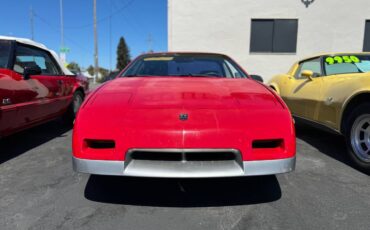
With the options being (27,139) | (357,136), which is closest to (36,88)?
(27,139)

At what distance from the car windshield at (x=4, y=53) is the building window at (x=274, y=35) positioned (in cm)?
1007

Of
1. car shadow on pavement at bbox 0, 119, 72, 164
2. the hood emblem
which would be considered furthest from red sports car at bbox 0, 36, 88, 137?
the hood emblem

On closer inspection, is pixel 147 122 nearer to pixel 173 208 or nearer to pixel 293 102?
pixel 173 208

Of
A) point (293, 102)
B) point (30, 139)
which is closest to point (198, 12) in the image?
point (293, 102)

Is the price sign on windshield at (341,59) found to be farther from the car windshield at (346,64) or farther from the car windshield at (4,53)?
the car windshield at (4,53)

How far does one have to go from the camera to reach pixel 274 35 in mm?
12172

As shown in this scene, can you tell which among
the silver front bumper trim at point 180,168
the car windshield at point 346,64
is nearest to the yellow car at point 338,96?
the car windshield at point 346,64

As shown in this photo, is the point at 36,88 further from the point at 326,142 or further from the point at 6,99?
the point at 326,142

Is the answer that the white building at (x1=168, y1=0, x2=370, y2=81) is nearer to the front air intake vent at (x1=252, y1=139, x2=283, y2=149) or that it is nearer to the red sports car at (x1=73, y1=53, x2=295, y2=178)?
the red sports car at (x1=73, y1=53, x2=295, y2=178)

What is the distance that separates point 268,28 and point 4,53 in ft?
34.6

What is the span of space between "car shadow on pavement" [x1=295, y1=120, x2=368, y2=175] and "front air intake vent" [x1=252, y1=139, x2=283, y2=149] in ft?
5.78

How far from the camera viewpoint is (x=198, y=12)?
12219 millimetres

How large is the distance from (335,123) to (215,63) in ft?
5.47

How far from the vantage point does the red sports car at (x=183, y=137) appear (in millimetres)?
2066
